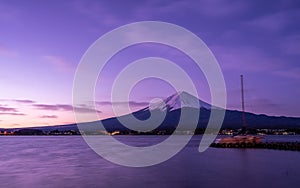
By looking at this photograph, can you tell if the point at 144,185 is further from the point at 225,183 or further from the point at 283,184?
the point at 283,184

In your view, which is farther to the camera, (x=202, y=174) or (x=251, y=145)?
(x=251, y=145)

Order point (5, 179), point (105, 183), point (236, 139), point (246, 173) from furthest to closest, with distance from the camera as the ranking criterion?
point (236, 139) → point (246, 173) → point (5, 179) → point (105, 183)

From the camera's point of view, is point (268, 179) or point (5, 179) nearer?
point (268, 179)

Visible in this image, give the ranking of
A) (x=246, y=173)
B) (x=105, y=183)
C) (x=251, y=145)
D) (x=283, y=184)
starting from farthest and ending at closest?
(x=251, y=145) < (x=246, y=173) < (x=105, y=183) < (x=283, y=184)

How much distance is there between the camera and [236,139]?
49250 mm

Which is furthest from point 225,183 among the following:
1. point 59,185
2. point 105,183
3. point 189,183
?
point 59,185

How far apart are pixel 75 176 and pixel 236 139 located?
106 feet

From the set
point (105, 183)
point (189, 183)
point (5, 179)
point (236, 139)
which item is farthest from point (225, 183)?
point (236, 139)

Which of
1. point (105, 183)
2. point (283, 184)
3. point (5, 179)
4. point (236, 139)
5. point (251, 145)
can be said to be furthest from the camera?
point (236, 139)

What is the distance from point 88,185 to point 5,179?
5.79m

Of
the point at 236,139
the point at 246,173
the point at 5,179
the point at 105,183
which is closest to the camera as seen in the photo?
the point at 105,183

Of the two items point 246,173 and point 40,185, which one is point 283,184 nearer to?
point 246,173

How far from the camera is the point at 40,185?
18000 mm

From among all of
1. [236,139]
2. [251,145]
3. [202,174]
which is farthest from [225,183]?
[236,139]
